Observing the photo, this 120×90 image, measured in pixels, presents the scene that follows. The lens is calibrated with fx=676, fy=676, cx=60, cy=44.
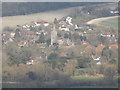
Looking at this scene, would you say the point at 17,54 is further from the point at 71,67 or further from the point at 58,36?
the point at 58,36

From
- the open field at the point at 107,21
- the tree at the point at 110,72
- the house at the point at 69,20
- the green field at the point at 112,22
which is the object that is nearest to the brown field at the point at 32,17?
the house at the point at 69,20

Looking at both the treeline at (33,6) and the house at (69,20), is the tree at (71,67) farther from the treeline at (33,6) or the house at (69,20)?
the treeline at (33,6)

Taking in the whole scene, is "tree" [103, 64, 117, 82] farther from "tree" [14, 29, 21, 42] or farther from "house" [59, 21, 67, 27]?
"house" [59, 21, 67, 27]

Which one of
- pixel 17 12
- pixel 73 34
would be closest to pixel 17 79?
pixel 73 34

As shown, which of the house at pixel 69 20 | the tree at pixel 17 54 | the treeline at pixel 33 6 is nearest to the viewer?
the tree at pixel 17 54

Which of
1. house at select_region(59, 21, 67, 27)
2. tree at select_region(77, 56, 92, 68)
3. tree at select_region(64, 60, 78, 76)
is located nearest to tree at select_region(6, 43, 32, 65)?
tree at select_region(64, 60, 78, 76)

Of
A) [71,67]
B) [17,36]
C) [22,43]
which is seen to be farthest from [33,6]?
[71,67]

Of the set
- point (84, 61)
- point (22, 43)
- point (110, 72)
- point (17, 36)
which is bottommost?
point (110, 72)

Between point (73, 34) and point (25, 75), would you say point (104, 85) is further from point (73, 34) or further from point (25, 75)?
point (73, 34)
